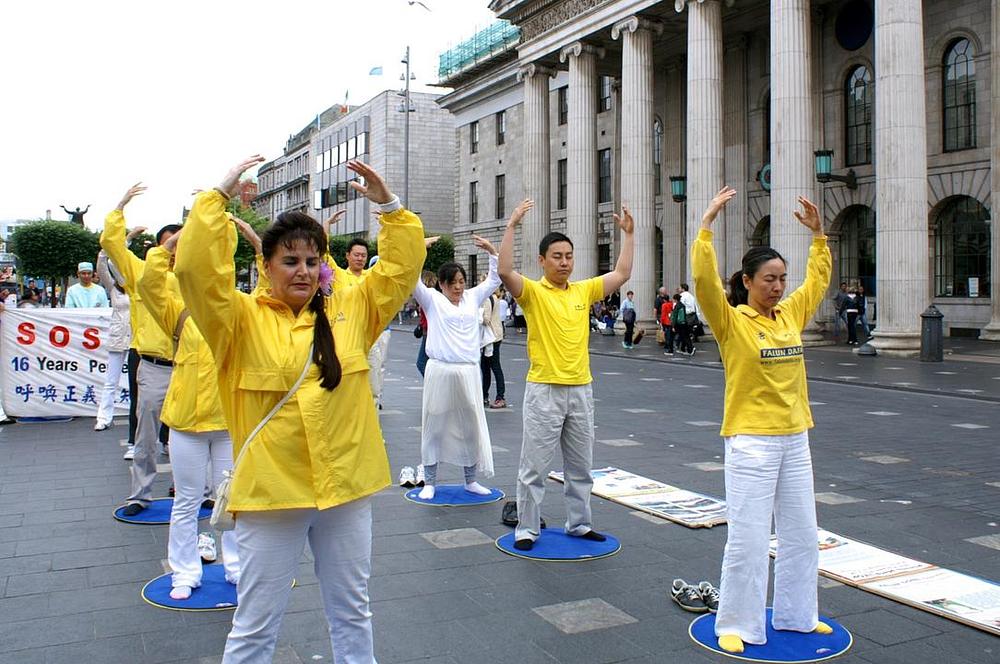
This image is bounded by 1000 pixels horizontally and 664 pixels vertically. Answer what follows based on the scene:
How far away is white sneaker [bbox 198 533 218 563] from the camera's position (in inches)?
220

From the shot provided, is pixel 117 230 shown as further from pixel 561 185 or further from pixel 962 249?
pixel 561 185

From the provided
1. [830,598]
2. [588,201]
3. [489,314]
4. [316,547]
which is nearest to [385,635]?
[316,547]

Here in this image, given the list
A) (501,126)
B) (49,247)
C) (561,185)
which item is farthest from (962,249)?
(49,247)

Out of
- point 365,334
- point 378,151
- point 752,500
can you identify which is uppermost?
point 378,151

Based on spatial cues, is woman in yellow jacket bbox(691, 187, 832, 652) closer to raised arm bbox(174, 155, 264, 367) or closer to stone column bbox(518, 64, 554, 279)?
raised arm bbox(174, 155, 264, 367)

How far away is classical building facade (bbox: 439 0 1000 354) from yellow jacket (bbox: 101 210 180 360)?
610 inches

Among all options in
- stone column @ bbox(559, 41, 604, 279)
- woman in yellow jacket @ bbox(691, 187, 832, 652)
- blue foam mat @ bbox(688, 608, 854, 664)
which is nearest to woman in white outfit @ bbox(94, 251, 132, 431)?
woman in yellow jacket @ bbox(691, 187, 832, 652)

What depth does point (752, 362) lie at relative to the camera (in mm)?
4238

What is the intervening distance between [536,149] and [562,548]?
32936 mm

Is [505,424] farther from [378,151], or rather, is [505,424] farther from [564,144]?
[378,151]

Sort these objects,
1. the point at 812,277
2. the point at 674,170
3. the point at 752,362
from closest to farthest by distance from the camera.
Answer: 1. the point at 752,362
2. the point at 812,277
3. the point at 674,170

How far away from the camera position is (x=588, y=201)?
34062mm

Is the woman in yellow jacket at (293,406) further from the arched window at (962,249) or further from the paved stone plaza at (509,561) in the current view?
the arched window at (962,249)

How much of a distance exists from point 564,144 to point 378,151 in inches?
1049
